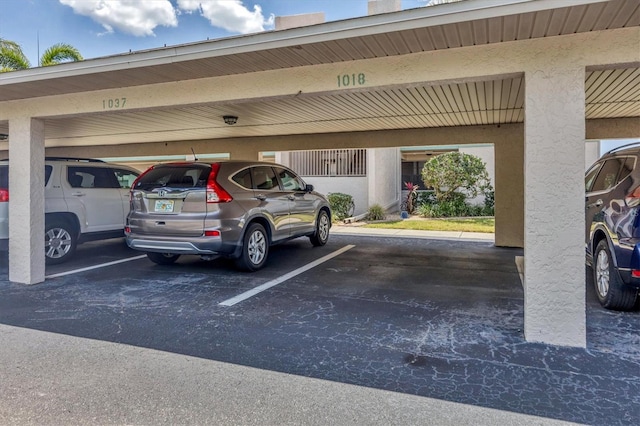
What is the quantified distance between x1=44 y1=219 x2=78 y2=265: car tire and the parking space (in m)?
0.30

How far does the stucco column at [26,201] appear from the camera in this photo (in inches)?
234

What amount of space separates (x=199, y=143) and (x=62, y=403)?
9.55 m

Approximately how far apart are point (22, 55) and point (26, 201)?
1418cm

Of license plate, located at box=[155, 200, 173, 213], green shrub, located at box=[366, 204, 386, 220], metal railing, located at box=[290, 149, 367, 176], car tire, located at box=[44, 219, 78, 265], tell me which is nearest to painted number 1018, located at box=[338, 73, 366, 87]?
license plate, located at box=[155, 200, 173, 213]

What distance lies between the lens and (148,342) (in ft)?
A: 12.4

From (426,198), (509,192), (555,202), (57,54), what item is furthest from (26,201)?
(426,198)

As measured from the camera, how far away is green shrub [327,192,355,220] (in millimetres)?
15250

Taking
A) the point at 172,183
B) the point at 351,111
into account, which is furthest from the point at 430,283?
the point at 172,183

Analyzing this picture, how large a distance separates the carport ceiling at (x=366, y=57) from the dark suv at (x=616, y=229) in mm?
1089

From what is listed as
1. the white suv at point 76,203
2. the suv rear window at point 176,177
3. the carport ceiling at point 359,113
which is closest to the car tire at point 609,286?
the carport ceiling at point 359,113

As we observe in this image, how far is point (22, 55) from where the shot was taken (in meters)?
16.3

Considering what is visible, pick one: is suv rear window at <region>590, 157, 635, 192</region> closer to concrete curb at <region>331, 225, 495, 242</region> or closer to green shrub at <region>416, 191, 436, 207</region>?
concrete curb at <region>331, 225, 495, 242</region>

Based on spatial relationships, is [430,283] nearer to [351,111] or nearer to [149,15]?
[351,111]

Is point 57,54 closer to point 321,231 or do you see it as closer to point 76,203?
point 76,203
